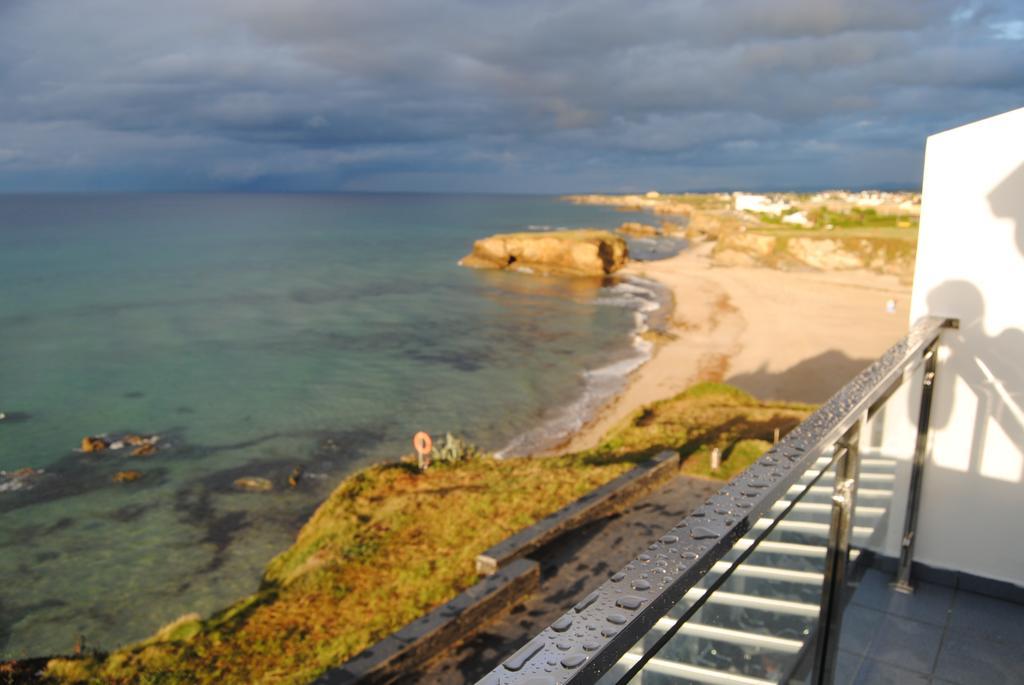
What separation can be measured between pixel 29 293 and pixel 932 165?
6502 cm

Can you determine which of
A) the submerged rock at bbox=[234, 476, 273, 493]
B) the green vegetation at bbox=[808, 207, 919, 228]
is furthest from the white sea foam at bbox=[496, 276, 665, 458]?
the green vegetation at bbox=[808, 207, 919, 228]

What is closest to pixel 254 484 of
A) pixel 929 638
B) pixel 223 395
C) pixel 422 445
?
pixel 422 445

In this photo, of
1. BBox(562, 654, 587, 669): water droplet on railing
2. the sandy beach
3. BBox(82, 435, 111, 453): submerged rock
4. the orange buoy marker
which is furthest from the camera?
the sandy beach

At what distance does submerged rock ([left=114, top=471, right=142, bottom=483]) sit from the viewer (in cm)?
2072

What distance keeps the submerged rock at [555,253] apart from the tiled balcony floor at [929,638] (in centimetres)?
5591

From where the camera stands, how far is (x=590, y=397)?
1058 inches

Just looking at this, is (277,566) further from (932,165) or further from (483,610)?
(932,165)

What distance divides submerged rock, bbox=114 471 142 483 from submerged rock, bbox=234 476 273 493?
3.34 m

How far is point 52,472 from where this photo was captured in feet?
71.3

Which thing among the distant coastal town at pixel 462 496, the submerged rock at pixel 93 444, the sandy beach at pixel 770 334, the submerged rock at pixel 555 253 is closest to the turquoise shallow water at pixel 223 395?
the submerged rock at pixel 93 444

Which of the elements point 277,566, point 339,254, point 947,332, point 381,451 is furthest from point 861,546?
point 339,254

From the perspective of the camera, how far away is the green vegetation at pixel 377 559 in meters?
7.95

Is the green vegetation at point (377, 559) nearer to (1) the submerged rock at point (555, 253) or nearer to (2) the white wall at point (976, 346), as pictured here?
(2) the white wall at point (976, 346)

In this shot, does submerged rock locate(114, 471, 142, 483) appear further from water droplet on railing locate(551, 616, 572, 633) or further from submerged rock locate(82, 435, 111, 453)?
water droplet on railing locate(551, 616, 572, 633)
